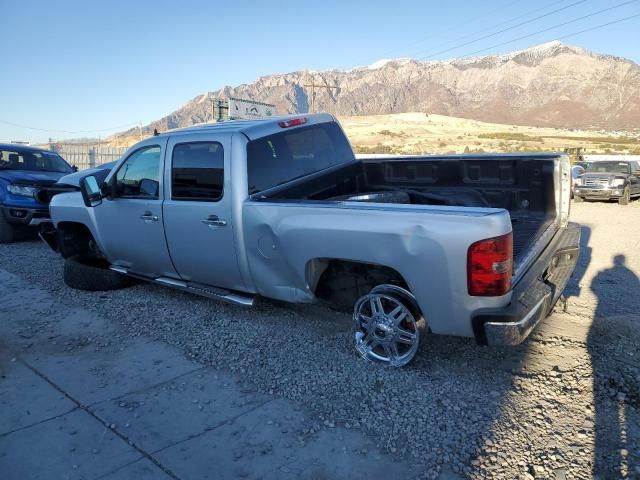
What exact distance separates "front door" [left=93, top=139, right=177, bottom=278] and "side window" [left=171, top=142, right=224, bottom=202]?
23 cm

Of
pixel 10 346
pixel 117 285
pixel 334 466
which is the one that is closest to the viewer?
pixel 334 466

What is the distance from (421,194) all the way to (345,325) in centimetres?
153

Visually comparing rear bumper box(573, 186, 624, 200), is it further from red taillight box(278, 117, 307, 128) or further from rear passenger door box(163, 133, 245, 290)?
rear passenger door box(163, 133, 245, 290)

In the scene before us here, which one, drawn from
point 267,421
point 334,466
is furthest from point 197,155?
point 334,466

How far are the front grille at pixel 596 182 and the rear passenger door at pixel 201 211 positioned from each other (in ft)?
50.1

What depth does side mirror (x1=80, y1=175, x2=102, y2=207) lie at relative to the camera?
5.69m

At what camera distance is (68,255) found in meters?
6.68

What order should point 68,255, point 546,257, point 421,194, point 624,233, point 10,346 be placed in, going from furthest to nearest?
point 624,233 < point 68,255 < point 421,194 < point 10,346 < point 546,257

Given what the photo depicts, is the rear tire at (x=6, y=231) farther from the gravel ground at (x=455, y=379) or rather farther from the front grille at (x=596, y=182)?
the front grille at (x=596, y=182)

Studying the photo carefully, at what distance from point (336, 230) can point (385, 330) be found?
0.85 metres

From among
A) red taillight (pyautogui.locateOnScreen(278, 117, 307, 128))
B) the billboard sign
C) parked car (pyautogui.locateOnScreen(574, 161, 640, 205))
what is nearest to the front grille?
parked car (pyautogui.locateOnScreen(574, 161, 640, 205))

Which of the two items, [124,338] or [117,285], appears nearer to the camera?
[124,338]

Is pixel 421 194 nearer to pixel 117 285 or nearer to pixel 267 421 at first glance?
pixel 267 421

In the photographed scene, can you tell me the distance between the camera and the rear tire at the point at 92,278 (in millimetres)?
6100
